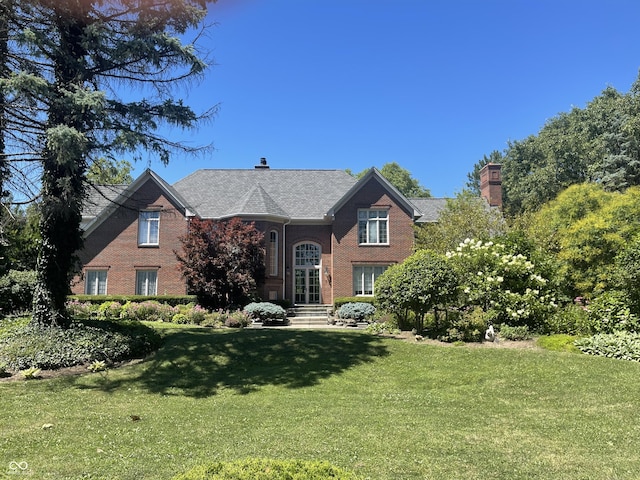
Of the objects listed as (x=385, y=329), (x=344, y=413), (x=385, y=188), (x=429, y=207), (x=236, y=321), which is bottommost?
(x=344, y=413)

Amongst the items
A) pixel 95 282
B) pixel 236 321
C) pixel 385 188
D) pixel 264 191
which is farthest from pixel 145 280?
pixel 385 188

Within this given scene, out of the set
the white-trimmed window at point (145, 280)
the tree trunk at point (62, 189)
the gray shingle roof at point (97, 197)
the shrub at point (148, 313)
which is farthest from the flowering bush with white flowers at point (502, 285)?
the white-trimmed window at point (145, 280)

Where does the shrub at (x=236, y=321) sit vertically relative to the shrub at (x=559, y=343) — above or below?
above

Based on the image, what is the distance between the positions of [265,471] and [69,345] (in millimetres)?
9582

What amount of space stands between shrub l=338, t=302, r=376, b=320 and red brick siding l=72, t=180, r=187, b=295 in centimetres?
911

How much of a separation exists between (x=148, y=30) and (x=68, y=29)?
1863 millimetres

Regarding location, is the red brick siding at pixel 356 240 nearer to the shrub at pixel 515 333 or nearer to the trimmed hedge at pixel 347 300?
the trimmed hedge at pixel 347 300

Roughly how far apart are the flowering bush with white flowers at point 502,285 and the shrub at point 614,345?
1968mm

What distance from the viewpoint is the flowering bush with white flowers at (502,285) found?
13477 mm

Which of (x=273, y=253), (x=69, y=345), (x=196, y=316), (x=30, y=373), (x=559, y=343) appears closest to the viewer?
(x=30, y=373)

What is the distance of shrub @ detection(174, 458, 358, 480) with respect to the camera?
2518 millimetres

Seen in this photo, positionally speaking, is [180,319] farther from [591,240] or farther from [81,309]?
[591,240]

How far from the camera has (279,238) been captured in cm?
2561

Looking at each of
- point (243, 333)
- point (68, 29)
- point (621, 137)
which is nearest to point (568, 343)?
point (243, 333)
